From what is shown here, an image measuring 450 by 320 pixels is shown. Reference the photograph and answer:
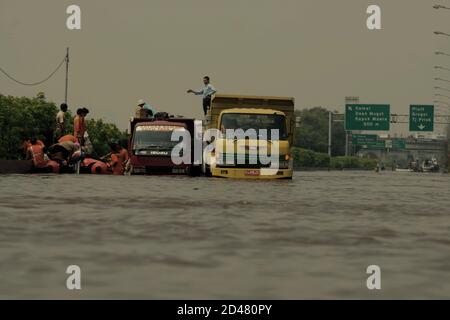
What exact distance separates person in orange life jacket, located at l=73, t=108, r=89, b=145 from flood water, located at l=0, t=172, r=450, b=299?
1444 cm

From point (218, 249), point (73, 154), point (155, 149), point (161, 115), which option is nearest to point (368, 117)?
point (161, 115)

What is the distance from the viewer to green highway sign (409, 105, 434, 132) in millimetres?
82875

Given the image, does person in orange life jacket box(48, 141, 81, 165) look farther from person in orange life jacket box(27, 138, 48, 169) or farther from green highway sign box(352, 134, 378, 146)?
green highway sign box(352, 134, 378, 146)

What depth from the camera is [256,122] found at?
2944cm

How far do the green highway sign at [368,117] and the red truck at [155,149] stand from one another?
5518cm

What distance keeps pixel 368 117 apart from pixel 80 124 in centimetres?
5786

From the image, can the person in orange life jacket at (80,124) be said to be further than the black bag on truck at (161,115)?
No

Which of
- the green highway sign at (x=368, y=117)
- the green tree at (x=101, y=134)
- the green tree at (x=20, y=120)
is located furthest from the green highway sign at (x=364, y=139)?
the green tree at (x=20, y=120)

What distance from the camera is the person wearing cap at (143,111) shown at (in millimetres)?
32250

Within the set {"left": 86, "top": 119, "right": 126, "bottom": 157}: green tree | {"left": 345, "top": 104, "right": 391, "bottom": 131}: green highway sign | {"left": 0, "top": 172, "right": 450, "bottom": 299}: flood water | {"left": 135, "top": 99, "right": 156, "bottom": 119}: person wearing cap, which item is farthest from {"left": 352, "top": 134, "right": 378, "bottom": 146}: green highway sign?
{"left": 0, "top": 172, "right": 450, "bottom": 299}: flood water

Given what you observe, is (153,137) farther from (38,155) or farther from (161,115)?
(38,155)

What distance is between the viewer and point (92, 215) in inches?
477

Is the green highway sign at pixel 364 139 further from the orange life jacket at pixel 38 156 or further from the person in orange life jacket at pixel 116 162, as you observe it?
the orange life jacket at pixel 38 156
